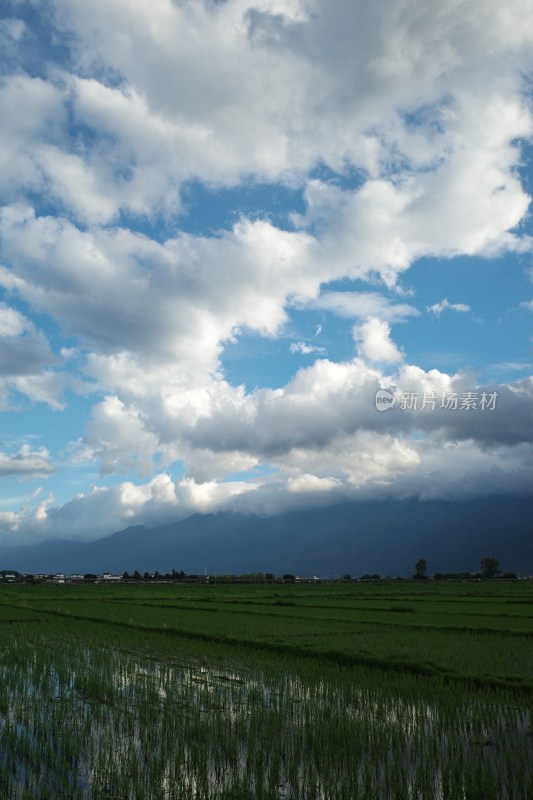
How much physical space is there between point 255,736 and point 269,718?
88 cm

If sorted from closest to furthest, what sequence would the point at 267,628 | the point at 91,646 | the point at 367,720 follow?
the point at 367,720 → the point at 91,646 → the point at 267,628

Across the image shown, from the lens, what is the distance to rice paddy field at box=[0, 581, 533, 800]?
20.0ft

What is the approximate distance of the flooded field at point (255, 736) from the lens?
19.7 ft

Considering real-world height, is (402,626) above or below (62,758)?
below

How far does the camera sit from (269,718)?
28.0 feet

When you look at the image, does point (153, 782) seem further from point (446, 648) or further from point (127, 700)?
point (446, 648)

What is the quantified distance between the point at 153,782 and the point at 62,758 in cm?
150

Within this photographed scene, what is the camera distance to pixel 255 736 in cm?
770

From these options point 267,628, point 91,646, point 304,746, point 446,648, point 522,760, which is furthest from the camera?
point 267,628

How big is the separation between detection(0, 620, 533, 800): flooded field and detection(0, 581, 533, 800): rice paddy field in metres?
0.03

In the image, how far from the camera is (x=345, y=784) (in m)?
5.95

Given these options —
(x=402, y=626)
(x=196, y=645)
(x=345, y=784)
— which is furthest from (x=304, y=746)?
(x=402, y=626)

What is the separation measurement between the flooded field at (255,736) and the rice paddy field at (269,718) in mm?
29

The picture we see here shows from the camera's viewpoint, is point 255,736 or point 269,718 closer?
point 255,736
